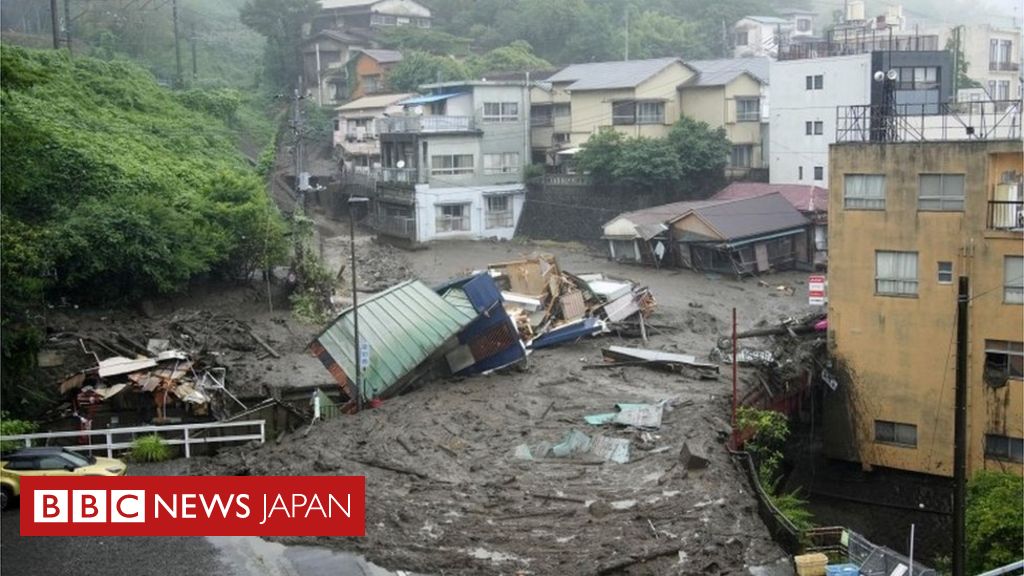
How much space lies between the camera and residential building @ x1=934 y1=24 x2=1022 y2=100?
47.8m

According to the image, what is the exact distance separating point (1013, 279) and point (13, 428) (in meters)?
20.7

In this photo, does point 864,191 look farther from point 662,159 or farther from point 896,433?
point 662,159

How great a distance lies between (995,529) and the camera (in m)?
17.3

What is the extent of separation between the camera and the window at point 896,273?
23.9 meters

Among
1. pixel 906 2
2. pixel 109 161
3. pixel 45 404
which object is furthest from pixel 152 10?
pixel 906 2

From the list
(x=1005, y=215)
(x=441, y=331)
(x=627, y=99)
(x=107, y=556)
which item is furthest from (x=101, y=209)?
(x=627, y=99)

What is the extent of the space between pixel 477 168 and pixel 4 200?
70.5 feet

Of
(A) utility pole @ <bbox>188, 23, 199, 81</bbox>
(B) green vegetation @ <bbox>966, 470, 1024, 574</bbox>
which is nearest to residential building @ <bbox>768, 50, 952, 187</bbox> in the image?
(B) green vegetation @ <bbox>966, 470, 1024, 574</bbox>

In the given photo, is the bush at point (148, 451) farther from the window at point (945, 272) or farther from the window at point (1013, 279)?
the window at point (1013, 279)

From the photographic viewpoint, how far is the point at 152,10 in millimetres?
59500

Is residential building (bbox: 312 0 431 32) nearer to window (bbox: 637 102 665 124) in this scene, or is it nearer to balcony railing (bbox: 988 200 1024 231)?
window (bbox: 637 102 665 124)

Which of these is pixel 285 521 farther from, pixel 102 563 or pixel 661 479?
pixel 661 479

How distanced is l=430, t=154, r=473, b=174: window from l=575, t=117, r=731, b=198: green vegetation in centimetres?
493

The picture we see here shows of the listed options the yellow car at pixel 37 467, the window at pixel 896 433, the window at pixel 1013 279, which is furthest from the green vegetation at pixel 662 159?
the yellow car at pixel 37 467
